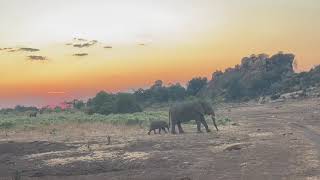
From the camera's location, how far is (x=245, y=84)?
436 feet

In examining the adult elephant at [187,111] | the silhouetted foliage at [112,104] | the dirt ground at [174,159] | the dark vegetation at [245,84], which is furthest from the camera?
the dark vegetation at [245,84]

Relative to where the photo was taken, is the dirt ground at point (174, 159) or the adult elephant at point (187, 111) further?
the adult elephant at point (187, 111)

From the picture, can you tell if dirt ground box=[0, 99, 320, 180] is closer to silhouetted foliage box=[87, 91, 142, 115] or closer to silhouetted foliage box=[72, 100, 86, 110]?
silhouetted foliage box=[87, 91, 142, 115]

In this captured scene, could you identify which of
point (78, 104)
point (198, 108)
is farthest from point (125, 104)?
point (78, 104)

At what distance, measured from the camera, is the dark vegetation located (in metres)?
115

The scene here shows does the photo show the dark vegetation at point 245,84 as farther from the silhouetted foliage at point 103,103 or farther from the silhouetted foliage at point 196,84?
the silhouetted foliage at point 103,103

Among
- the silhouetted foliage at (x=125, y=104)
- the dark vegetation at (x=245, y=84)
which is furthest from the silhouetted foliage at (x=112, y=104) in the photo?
the dark vegetation at (x=245, y=84)

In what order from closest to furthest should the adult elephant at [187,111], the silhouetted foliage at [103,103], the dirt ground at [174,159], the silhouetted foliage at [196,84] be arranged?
the dirt ground at [174,159] < the adult elephant at [187,111] < the silhouetted foliage at [103,103] < the silhouetted foliage at [196,84]

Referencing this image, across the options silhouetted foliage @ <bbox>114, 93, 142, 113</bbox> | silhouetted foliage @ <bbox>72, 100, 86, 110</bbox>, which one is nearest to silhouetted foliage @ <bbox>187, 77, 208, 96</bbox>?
silhouetted foliage @ <bbox>72, 100, 86, 110</bbox>

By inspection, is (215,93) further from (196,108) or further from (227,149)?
(227,149)

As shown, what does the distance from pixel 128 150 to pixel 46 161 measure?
416cm

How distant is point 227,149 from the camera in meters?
25.0

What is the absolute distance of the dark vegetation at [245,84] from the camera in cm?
11456

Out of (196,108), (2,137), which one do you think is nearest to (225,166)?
(196,108)
